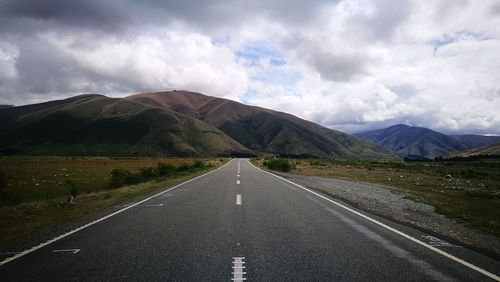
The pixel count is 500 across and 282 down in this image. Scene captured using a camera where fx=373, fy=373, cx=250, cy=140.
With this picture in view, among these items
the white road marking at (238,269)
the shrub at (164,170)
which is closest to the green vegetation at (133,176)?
the shrub at (164,170)

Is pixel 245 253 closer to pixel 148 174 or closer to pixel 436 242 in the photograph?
pixel 436 242

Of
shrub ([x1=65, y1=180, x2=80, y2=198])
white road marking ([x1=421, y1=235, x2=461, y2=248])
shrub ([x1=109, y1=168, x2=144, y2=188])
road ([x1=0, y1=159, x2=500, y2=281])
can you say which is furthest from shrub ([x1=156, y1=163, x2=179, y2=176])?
white road marking ([x1=421, y1=235, x2=461, y2=248])

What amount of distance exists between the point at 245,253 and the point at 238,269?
1006 mm

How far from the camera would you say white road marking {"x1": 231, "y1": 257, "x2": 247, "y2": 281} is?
18.1 feet

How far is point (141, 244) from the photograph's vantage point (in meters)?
7.75

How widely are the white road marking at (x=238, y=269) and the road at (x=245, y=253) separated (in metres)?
0.02

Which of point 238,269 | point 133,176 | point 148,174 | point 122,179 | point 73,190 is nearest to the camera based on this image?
point 238,269

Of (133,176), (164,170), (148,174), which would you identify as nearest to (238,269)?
(133,176)

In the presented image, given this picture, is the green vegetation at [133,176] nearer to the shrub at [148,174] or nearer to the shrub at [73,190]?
the shrub at [148,174]

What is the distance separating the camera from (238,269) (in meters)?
5.97

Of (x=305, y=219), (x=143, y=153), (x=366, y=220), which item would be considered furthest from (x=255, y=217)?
(x=143, y=153)

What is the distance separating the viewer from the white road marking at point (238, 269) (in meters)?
5.52

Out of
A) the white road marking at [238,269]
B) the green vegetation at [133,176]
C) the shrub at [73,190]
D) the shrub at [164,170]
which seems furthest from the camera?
the shrub at [164,170]

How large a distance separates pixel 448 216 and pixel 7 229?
13898 mm
